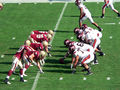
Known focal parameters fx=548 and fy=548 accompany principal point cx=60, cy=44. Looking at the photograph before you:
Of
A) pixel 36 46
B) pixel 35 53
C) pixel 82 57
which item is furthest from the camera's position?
pixel 36 46

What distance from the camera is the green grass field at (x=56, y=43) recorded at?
2441 cm

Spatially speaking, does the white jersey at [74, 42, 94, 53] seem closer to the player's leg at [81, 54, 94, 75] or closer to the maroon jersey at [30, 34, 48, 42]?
the player's leg at [81, 54, 94, 75]

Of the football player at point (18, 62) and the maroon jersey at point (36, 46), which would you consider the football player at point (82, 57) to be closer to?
the maroon jersey at point (36, 46)

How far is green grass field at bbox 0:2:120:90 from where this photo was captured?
80.1 feet

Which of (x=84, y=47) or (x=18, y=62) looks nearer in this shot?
(x=18, y=62)

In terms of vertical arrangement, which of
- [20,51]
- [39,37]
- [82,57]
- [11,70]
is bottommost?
[82,57]

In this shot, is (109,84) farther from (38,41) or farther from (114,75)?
(38,41)

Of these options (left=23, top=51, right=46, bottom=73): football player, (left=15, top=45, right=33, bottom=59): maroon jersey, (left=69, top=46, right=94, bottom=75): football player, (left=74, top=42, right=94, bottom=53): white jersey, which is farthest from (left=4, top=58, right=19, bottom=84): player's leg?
(left=74, top=42, right=94, bottom=53): white jersey

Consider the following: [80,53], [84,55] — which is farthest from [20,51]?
[84,55]

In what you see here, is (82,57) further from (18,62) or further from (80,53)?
(18,62)

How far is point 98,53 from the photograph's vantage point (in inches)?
1124

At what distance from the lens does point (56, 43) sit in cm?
3008

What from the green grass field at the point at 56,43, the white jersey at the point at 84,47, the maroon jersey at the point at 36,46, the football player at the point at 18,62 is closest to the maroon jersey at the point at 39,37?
the green grass field at the point at 56,43

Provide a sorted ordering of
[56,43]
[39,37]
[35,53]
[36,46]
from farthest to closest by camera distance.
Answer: [56,43] → [39,37] → [36,46] → [35,53]
